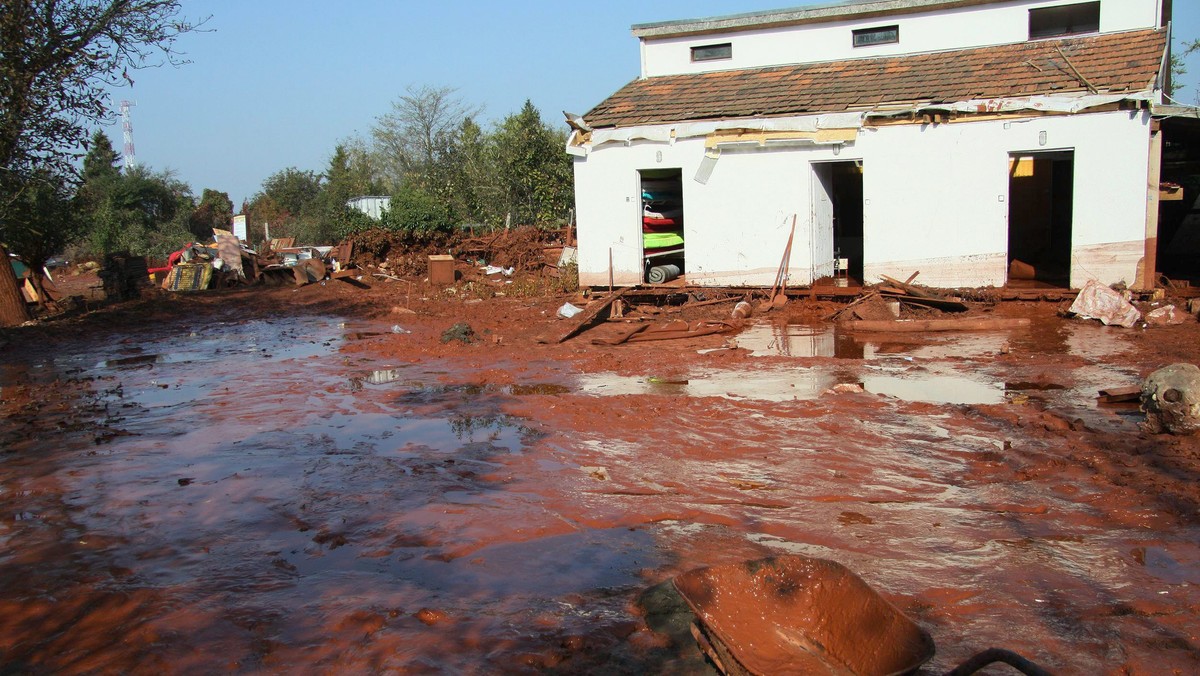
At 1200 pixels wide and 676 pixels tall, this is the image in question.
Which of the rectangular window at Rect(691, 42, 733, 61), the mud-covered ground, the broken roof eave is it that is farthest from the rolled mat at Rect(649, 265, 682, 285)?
the mud-covered ground

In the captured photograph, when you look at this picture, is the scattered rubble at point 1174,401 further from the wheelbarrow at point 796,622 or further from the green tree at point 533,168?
the green tree at point 533,168

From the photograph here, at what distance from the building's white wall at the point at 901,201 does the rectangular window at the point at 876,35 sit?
3.40 metres

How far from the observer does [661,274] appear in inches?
703

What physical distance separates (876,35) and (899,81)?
2147 millimetres

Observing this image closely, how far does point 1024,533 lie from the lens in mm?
5434

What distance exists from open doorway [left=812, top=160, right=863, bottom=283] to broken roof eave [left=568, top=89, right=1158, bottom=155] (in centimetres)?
98

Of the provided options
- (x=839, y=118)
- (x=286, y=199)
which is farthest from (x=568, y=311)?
(x=286, y=199)

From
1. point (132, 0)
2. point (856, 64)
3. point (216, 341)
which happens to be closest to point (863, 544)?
point (216, 341)

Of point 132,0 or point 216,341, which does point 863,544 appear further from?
point 132,0

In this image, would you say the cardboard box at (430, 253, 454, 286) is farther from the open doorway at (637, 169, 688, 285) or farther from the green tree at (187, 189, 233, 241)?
the green tree at (187, 189, 233, 241)

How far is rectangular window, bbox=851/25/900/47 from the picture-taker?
1800 centimetres

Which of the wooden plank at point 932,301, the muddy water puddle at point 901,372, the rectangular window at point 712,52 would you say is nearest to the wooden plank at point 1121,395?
the muddy water puddle at point 901,372

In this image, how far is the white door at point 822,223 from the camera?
16.7 m

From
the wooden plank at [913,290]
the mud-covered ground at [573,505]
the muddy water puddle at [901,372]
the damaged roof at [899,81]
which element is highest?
the damaged roof at [899,81]
